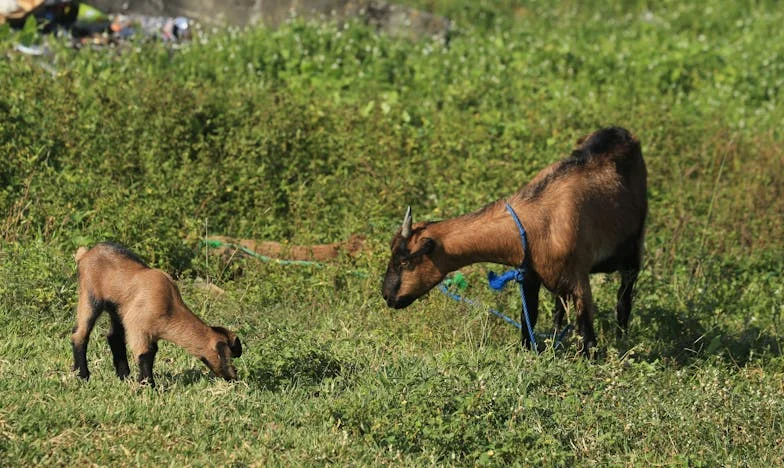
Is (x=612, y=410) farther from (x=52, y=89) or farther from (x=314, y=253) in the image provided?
(x=52, y=89)

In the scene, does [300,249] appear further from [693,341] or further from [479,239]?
[693,341]

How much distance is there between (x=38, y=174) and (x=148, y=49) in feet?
10.1

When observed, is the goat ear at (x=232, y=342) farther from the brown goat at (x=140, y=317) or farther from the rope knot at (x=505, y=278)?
the rope knot at (x=505, y=278)

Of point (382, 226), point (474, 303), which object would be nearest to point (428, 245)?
point (474, 303)

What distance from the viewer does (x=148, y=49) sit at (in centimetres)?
1185

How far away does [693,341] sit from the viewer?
27.0 feet

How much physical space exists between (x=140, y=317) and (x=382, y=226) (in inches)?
123

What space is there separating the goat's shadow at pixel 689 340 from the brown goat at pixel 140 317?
3.02 m

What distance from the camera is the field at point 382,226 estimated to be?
19.7 feet

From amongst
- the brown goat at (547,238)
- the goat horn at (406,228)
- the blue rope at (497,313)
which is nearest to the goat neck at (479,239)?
the brown goat at (547,238)

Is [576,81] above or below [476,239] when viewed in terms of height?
below

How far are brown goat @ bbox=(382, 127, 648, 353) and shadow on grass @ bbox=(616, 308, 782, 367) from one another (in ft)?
2.47

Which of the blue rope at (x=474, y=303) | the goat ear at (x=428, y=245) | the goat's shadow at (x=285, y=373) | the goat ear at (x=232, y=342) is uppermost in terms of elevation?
the goat ear at (x=428, y=245)

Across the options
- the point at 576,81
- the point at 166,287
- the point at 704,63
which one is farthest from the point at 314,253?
the point at 704,63
